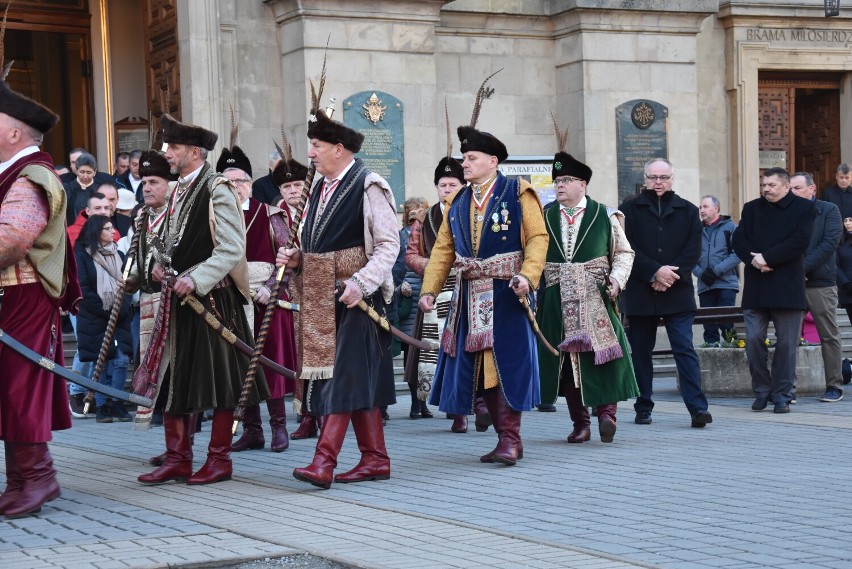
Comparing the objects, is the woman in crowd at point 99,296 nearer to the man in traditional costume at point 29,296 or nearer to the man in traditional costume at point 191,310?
the man in traditional costume at point 191,310

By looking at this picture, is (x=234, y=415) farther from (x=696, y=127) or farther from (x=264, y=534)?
(x=696, y=127)

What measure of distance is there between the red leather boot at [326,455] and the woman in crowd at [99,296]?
4.68 meters

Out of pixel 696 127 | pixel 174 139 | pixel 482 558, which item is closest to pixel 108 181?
pixel 174 139

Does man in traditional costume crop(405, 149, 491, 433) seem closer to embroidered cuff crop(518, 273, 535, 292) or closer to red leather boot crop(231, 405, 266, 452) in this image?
red leather boot crop(231, 405, 266, 452)

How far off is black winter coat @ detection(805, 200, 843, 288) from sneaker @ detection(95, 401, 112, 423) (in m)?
5.96

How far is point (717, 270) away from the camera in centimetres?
1510

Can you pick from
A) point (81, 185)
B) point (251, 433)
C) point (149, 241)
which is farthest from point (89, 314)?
point (149, 241)

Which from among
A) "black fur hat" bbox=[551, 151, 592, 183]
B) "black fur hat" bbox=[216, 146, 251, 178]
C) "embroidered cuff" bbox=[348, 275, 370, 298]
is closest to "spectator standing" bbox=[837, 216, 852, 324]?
"black fur hat" bbox=[551, 151, 592, 183]

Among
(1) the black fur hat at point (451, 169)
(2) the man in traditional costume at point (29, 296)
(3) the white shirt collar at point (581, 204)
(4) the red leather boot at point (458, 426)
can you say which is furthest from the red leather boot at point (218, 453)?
(1) the black fur hat at point (451, 169)

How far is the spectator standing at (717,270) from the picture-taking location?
15117 millimetres

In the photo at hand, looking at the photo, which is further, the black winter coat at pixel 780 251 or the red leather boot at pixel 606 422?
the black winter coat at pixel 780 251

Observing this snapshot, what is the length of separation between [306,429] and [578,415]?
1980mm

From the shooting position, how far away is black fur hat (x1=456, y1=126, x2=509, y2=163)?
8.75 metres

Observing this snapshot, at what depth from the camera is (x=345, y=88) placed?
53.7ft
